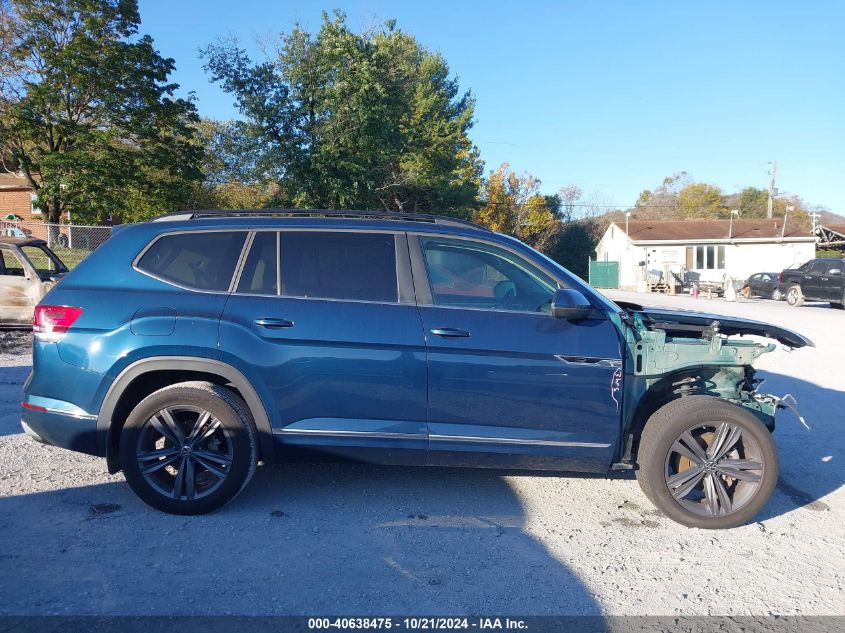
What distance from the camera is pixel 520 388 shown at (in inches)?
151

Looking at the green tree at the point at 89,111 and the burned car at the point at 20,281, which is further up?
the green tree at the point at 89,111

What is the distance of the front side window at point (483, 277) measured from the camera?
13.4ft

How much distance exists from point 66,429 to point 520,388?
9.47ft

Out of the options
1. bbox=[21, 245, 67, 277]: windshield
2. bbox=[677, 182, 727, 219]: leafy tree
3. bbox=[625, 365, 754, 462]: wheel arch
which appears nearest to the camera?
bbox=[625, 365, 754, 462]: wheel arch

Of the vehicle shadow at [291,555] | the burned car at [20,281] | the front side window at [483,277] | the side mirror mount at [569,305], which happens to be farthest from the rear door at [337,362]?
the burned car at [20,281]

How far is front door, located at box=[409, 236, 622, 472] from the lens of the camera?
3.83 meters

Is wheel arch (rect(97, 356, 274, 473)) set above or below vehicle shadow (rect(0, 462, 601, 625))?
above

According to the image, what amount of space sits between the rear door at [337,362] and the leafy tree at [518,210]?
45141 mm

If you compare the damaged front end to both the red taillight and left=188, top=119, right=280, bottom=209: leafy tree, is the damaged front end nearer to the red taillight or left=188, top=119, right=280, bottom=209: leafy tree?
the red taillight

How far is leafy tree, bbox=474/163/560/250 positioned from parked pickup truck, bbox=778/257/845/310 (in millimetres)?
25609

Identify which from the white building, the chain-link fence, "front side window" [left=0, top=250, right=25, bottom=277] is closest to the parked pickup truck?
the white building

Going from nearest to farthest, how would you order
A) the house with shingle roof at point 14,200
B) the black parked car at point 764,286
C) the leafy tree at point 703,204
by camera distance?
the black parked car at point 764,286
the house with shingle roof at point 14,200
the leafy tree at point 703,204

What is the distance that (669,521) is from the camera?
13.4 ft

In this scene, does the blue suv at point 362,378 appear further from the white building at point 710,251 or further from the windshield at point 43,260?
the white building at point 710,251
